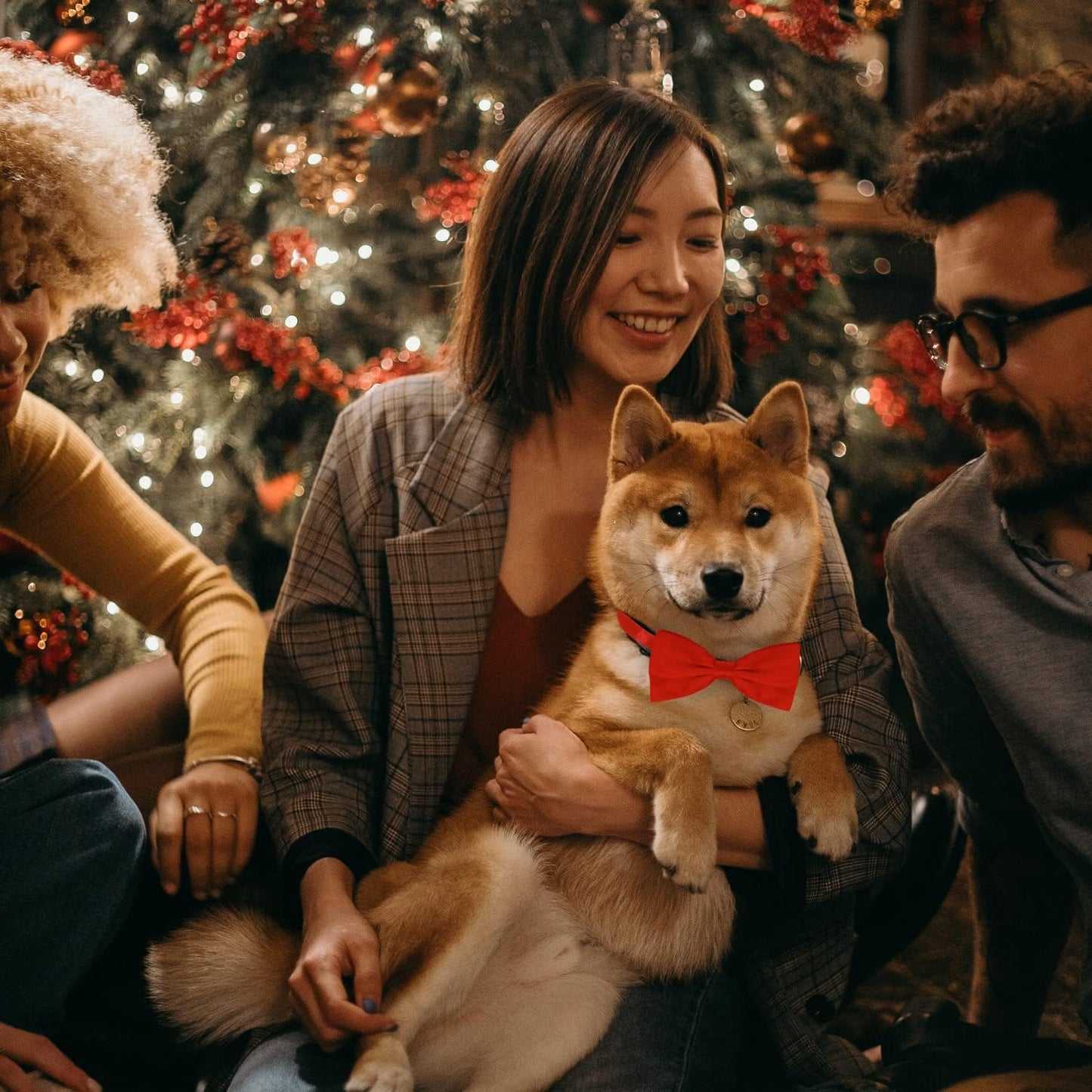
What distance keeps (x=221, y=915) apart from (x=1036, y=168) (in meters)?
1.49

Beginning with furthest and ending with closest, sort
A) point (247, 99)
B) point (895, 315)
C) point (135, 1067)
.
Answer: point (895, 315) < point (247, 99) < point (135, 1067)

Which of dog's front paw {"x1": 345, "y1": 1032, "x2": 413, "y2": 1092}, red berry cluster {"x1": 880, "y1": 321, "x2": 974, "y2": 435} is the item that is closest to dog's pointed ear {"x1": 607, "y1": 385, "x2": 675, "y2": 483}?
dog's front paw {"x1": 345, "y1": 1032, "x2": 413, "y2": 1092}

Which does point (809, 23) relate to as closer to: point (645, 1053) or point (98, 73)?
point (98, 73)

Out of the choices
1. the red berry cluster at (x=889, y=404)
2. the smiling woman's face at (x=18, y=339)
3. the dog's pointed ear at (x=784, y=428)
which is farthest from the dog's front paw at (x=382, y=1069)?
the red berry cluster at (x=889, y=404)

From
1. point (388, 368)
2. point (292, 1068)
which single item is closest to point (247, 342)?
point (388, 368)

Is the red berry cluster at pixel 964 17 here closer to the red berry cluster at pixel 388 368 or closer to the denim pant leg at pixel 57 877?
the red berry cluster at pixel 388 368

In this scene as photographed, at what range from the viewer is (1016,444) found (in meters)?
1.39

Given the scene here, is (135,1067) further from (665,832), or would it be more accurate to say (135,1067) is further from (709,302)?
(709,302)

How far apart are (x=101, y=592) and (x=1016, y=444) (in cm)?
150

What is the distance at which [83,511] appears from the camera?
1.74m

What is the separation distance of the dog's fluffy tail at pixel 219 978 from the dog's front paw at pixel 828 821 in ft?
2.34

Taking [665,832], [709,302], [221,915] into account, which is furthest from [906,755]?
[221,915]

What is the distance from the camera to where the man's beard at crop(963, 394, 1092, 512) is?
1355 mm

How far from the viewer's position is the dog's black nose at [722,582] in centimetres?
129
